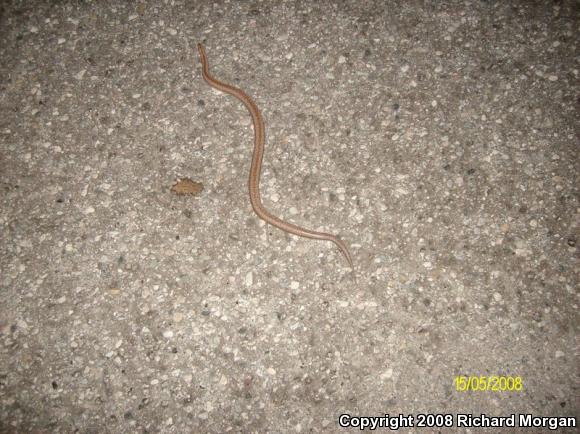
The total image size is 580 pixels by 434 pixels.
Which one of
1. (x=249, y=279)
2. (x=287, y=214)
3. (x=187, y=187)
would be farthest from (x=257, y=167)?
(x=249, y=279)

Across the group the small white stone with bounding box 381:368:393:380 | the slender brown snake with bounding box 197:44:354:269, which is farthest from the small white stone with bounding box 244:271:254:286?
the small white stone with bounding box 381:368:393:380

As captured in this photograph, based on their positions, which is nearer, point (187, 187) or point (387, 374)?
point (387, 374)

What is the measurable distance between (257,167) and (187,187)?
532 mm

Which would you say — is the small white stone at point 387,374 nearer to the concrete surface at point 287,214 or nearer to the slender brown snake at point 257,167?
the concrete surface at point 287,214

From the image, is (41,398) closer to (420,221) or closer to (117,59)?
(117,59)

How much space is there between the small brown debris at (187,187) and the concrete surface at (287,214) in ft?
0.15

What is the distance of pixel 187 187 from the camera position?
246 cm

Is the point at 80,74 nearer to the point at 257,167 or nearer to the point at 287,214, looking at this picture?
the point at 257,167

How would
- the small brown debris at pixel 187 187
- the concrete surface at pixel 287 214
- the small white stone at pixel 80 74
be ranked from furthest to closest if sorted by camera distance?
1. the small white stone at pixel 80 74
2. the small brown debris at pixel 187 187
3. the concrete surface at pixel 287 214

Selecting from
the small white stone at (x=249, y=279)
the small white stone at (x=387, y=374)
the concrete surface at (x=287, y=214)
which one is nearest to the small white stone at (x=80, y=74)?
the concrete surface at (x=287, y=214)

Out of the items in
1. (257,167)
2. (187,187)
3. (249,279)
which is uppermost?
(257,167)

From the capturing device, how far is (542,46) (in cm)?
262

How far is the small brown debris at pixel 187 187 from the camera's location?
245cm

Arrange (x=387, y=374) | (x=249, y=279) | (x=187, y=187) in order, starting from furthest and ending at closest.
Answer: (x=187, y=187), (x=249, y=279), (x=387, y=374)
